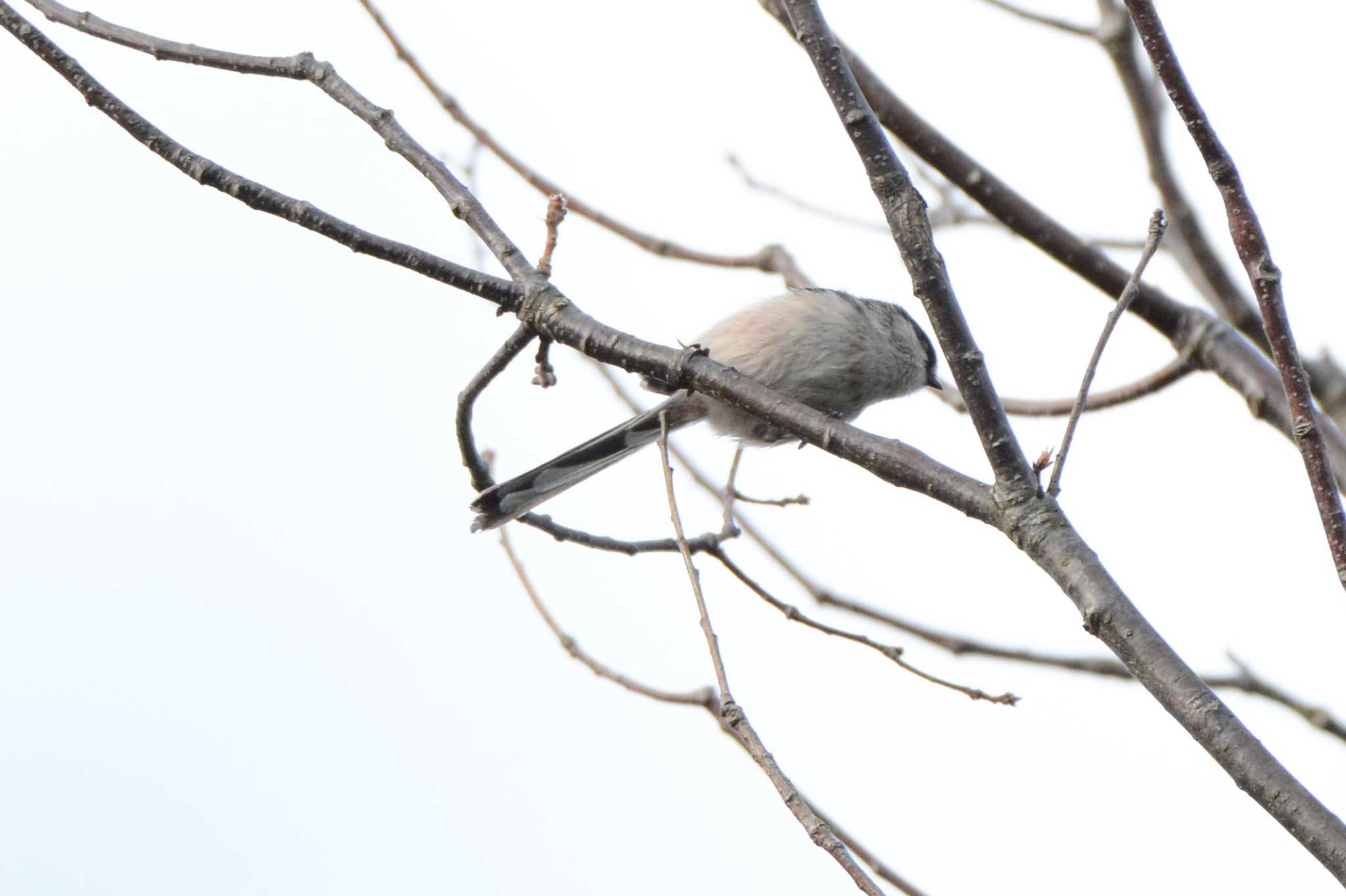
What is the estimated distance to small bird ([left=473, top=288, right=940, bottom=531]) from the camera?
400cm

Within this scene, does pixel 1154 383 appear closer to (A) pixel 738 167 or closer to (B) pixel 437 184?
(A) pixel 738 167

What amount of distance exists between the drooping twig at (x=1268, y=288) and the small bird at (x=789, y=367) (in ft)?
6.89

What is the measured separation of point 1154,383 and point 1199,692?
2007 millimetres

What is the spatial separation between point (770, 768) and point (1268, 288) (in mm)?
961

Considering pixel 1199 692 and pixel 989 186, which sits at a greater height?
pixel 989 186

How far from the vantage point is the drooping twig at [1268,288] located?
1686mm

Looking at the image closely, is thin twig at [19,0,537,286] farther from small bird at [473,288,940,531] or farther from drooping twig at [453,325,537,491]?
small bird at [473,288,940,531]

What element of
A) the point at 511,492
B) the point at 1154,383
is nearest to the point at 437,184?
the point at 511,492

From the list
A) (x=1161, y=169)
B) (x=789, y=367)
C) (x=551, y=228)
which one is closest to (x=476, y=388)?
(x=551, y=228)

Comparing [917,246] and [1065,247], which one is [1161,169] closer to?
[1065,247]

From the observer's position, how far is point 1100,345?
2074 mm

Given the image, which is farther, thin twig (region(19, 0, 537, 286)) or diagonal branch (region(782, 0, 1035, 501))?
thin twig (region(19, 0, 537, 286))

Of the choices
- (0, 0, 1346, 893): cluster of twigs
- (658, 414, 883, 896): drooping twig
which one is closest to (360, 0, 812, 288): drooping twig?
(0, 0, 1346, 893): cluster of twigs

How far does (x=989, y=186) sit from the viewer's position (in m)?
3.56
